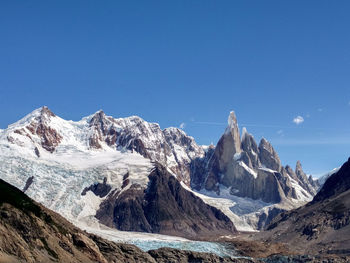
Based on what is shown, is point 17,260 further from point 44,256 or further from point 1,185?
point 1,185

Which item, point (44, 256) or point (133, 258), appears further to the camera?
point (133, 258)

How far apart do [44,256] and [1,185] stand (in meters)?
35.6

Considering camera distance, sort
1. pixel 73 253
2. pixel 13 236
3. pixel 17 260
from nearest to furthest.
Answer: pixel 17 260 < pixel 13 236 < pixel 73 253

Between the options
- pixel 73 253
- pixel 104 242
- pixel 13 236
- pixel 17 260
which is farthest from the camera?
pixel 104 242

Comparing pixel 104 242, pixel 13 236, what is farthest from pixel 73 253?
pixel 104 242

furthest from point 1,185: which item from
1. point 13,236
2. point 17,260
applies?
point 17,260

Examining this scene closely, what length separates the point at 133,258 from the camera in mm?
199125

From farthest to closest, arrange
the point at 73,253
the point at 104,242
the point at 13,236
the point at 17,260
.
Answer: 1. the point at 104,242
2. the point at 73,253
3. the point at 13,236
4. the point at 17,260

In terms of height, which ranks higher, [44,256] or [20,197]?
[20,197]

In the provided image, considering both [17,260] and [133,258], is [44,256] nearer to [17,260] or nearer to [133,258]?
[17,260]

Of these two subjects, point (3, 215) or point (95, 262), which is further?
point (95, 262)

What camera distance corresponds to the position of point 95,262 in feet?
529

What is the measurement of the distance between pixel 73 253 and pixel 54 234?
8291 mm

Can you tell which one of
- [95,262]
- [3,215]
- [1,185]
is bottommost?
[95,262]
